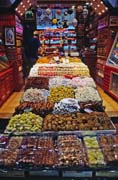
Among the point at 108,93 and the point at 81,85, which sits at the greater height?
the point at 81,85

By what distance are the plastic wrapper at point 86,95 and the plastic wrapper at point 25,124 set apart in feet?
3.94

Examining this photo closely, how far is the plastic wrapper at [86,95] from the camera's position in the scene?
3929 mm

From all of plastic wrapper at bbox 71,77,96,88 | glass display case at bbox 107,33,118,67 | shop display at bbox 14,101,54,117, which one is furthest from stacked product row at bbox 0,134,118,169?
glass display case at bbox 107,33,118,67

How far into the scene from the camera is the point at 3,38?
780 centimetres

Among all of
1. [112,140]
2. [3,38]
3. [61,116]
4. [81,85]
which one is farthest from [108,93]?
[112,140]

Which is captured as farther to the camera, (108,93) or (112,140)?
(108,93)

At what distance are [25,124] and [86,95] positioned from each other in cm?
156

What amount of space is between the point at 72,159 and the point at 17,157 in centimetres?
44

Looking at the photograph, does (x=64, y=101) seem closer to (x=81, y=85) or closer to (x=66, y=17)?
(x=81, y=85)

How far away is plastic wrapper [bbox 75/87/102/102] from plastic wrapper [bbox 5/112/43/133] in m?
1.20

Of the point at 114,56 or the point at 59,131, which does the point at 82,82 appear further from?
the point at 114,56

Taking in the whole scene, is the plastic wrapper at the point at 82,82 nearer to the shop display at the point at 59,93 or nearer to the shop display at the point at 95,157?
the shop display at the point at 59,93

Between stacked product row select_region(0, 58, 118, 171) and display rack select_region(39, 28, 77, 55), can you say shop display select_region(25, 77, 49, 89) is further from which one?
display rack select_region(39, 28, 77, 55)

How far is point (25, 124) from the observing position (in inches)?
109
